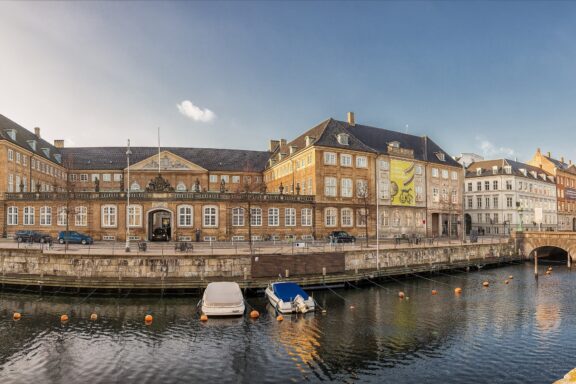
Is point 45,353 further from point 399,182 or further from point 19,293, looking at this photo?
point 399,182

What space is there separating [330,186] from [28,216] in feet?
135

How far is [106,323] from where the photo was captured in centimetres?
2511

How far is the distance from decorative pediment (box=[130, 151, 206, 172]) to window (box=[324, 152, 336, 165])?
28.9 meters

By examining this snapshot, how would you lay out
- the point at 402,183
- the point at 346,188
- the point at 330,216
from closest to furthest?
the point at 330,216, the point at 346,188, the point at 402,183

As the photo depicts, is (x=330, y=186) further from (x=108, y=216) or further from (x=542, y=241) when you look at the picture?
(x=542, y=241)

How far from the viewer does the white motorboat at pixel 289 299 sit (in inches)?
1069

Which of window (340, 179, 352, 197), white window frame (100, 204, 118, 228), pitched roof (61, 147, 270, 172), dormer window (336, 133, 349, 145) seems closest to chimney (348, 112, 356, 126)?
dormer window (336, 133, 349, 145)

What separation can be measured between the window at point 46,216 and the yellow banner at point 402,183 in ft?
163

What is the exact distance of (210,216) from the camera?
51.1m

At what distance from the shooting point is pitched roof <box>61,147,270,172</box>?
3187 inches

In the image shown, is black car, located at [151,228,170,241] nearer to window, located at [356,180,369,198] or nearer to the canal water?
the canal water

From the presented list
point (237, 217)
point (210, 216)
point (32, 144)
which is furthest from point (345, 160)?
point (32, 144)

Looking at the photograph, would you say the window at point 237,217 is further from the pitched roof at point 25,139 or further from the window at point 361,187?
the pitched roof at point 25,139

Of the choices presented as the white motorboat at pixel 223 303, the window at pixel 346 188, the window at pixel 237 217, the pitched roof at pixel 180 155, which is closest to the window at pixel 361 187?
the window at pixel 346 188
